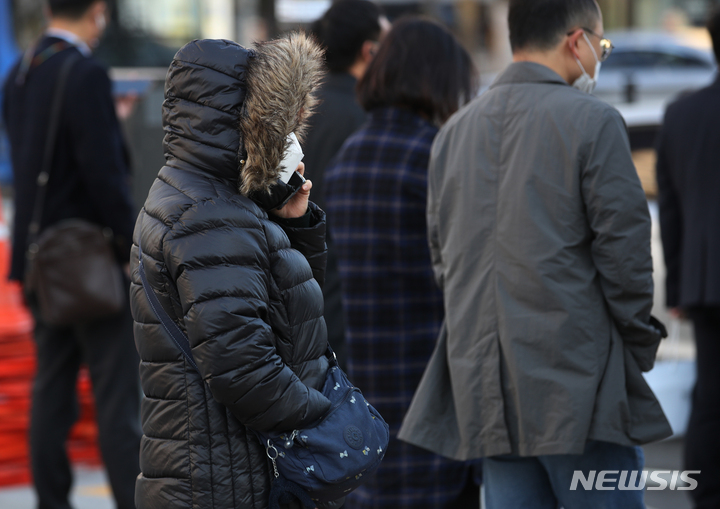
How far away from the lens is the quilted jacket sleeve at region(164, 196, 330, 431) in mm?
1826

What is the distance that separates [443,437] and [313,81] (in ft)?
3.80

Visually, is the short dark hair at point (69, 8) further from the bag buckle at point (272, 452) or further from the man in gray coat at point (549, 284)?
the bag buckle at point (272, 452)

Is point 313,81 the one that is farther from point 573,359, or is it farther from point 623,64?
point 623,64

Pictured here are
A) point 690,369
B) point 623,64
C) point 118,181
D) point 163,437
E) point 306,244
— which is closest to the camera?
point 163,437

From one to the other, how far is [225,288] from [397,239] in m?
1.41

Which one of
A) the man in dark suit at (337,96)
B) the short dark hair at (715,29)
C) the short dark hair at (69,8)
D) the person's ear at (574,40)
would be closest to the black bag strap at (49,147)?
the short dark hair at (69,8)

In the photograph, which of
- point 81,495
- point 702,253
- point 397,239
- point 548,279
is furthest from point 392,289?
point 81,495

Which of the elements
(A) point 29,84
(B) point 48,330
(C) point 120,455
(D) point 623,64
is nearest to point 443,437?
(C) point 120,455

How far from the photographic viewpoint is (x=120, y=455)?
3766 mm

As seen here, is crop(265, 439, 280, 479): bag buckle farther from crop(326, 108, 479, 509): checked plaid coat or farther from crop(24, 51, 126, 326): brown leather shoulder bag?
crop(24, 51, 126, 326): brown leather shoulder bag

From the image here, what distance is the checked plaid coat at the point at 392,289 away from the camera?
3.14 meters

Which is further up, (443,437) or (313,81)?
(313,81)

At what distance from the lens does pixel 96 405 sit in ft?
12.5

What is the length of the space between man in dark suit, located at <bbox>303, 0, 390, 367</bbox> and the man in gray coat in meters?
1.04
